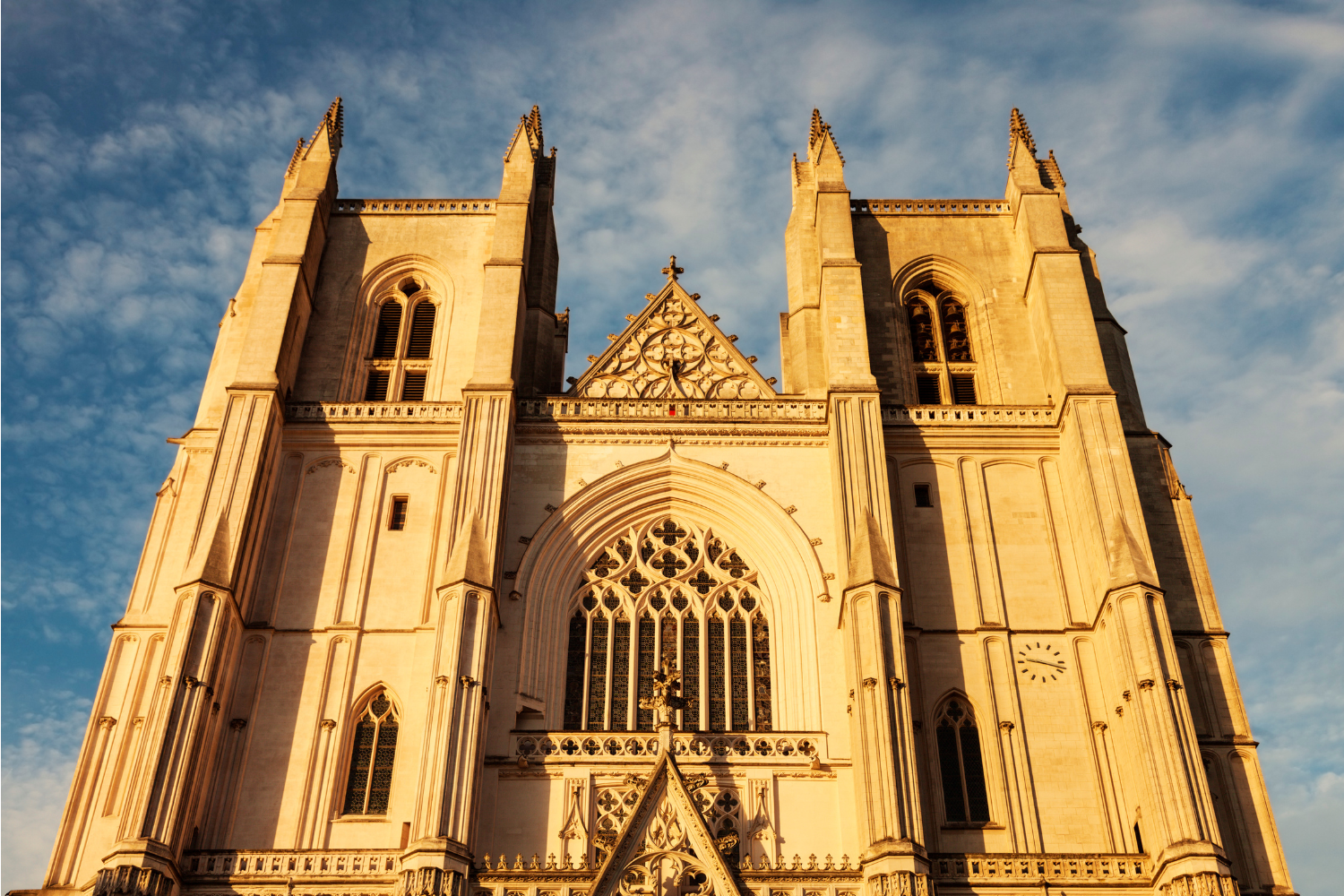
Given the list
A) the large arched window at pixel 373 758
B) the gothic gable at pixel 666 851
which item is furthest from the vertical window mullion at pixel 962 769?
the large arched window at pixel 373 758

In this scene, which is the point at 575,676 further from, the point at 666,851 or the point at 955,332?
the point at 955,332

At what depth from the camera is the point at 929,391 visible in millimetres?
28297

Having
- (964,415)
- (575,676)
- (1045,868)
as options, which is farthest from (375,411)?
(1045,868)

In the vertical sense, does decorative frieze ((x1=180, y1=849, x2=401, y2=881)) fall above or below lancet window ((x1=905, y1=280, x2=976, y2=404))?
below

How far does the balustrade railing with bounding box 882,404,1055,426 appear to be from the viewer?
26.3 m

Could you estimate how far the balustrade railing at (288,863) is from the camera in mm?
20031

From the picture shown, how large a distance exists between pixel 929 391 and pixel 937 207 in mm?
4757

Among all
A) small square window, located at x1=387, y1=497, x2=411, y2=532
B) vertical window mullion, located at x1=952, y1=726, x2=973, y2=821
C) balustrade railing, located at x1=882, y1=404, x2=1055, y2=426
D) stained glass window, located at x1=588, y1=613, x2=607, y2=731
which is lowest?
vertical window mullion, located at x1=952, y1=726, x2=973, y2=821

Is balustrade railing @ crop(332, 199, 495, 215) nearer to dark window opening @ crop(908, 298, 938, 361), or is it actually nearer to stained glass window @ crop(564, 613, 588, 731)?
dark window opening @ crop(908, 298, 938, 361)

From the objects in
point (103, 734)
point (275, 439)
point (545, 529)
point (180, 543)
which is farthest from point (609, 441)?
point (103, 734)

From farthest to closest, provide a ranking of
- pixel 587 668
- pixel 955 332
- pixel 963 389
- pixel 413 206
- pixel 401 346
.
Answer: pixel 413 206 < pixel 955 332 < pixel 401 346 < pixel 963 389 < pixel 587 668

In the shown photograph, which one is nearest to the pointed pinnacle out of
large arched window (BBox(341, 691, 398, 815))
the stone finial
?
the stone finial

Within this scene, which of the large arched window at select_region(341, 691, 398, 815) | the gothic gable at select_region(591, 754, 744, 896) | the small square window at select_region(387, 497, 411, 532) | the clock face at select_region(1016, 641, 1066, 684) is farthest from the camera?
the small square window at select_region(387, 497, 411, 532)

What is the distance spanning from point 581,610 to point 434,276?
29.5ft
